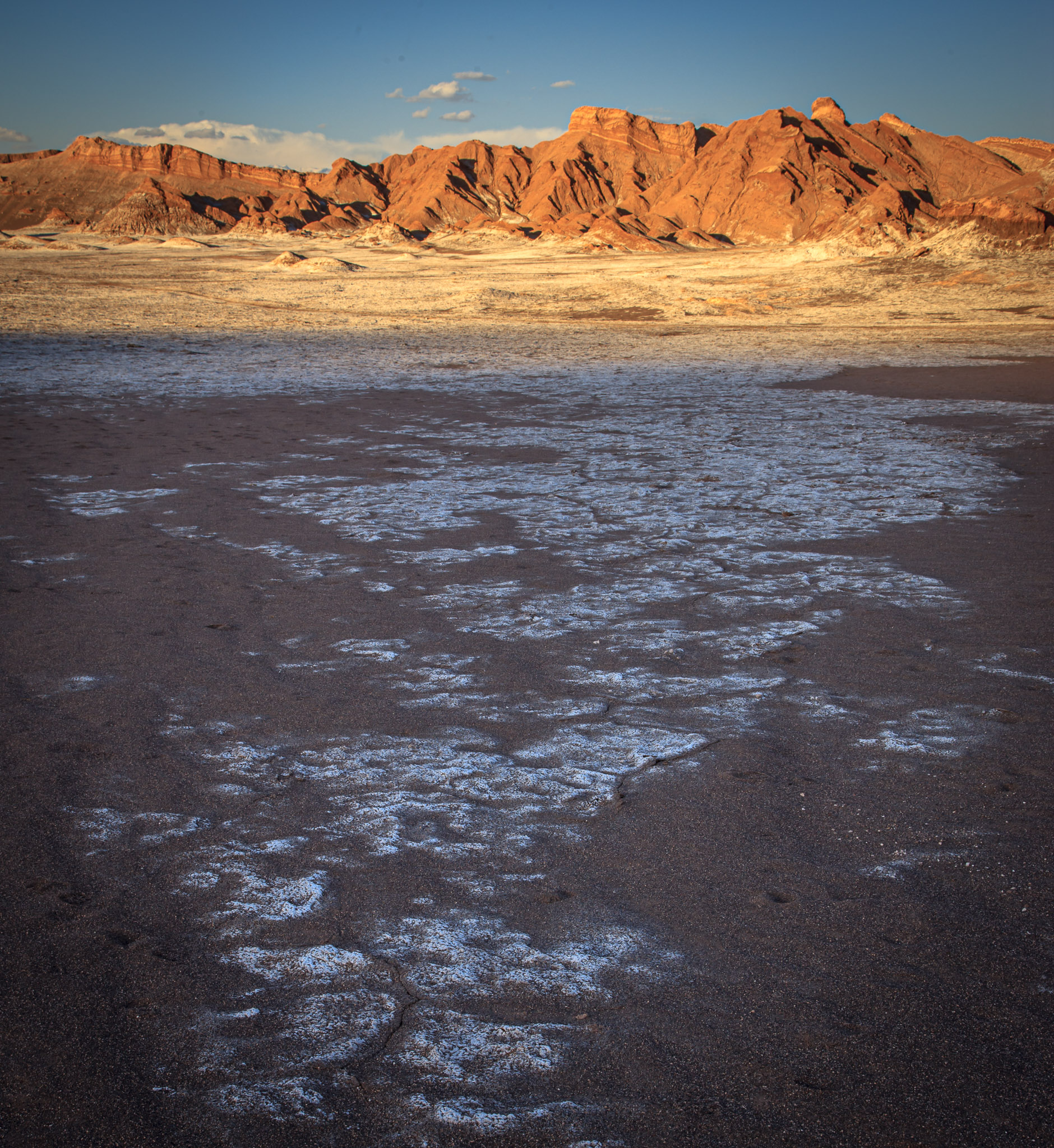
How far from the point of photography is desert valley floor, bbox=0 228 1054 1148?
1768 millimetres

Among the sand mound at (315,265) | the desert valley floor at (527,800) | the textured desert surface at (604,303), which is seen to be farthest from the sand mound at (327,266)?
the desert valley floor at (527,800)

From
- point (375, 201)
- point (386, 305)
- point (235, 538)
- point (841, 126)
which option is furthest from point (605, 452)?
point (375, 201)

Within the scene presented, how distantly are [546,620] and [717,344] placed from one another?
573 inches

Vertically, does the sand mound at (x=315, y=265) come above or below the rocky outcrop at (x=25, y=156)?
below

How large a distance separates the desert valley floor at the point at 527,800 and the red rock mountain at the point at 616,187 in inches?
1136

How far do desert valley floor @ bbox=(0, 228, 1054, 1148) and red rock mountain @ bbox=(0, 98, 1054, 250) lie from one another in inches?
1136

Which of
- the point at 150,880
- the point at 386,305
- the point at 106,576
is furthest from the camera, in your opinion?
the point at 386,305

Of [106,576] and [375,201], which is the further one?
[375,201]

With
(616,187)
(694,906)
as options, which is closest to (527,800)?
(694,906)

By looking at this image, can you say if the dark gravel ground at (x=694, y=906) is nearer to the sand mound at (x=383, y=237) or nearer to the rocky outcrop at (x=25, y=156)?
the sand mound at (x=383, y=237)

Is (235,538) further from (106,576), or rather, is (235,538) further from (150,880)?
(150,880)

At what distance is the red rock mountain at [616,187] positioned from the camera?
51500 millimetres

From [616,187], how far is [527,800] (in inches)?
3955

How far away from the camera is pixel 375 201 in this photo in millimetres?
111062
